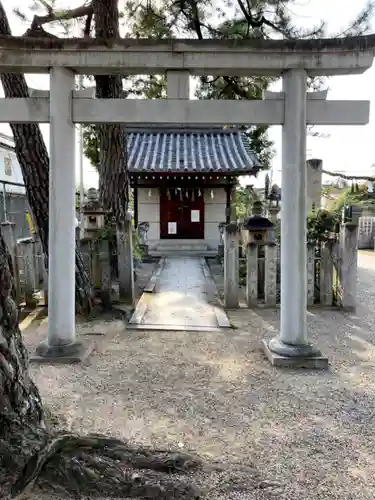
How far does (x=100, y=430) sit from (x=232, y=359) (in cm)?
179

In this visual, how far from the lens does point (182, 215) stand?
45.9ft

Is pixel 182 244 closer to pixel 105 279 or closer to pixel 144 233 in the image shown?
pixel 144 233

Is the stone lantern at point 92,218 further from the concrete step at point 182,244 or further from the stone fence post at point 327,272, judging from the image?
the concrete step at point 182,244

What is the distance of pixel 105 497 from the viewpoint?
2.06m

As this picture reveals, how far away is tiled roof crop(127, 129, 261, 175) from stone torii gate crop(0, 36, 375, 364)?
8.54 meters

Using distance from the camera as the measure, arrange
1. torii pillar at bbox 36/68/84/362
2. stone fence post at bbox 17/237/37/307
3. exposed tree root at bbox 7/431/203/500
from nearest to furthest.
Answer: exposed tree root at bbox 7/431/203/500, torii pillar at bbox 36/68/84/362, stone fence post at bbox 17/237/37/307

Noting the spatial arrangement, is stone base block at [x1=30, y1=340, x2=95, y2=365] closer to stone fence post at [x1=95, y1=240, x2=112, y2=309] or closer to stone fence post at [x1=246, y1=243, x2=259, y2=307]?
stone fence post at [x1=95, y1=240, x2=112, y2=309]

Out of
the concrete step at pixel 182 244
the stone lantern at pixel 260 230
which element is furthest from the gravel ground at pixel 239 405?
the concrete step at pixel 182 244

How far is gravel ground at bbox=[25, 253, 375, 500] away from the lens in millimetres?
2334

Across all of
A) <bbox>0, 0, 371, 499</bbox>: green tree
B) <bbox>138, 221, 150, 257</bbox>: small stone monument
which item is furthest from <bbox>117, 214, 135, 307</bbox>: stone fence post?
<bbox>138, 221, 150, 257</bbox>: small stone monument

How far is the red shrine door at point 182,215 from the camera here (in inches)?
547

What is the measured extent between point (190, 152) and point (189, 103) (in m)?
10.4

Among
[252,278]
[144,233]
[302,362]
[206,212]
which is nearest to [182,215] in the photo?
[206,212]

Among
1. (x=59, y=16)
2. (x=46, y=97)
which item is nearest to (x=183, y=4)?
(x=59, y=16)
